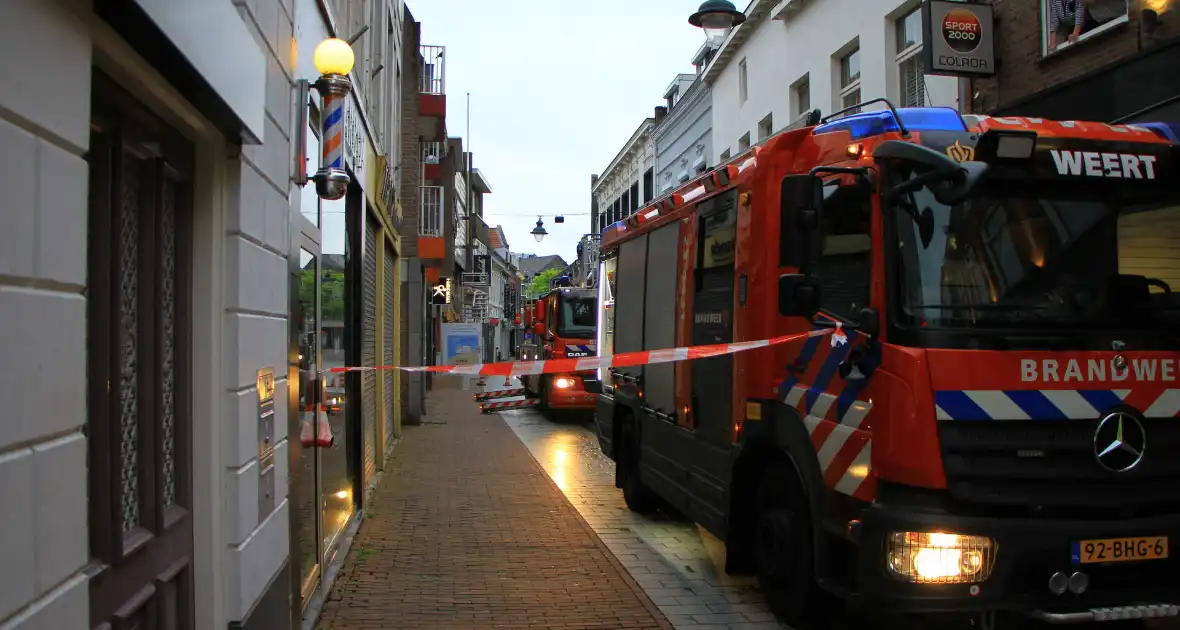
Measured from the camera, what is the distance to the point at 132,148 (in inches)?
122

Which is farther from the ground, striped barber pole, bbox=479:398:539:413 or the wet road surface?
striped barber pole, bbox=479:398:539:413

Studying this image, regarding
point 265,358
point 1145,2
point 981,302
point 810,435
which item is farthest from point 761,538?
point 1145,2

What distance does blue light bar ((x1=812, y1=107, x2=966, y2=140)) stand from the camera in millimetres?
4902

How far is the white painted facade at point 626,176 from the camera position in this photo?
35.5 meters

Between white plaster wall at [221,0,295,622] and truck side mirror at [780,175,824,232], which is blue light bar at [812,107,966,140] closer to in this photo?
truck side mirror at [780,175,824,232]

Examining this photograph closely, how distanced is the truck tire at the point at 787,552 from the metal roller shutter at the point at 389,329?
755cm

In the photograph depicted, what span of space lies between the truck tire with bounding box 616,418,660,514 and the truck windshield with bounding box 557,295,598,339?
9947 mm

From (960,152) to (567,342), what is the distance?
1491 cm

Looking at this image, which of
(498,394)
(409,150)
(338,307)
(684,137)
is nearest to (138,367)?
(338,307)

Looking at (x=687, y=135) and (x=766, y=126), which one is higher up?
(x=687, y=135)

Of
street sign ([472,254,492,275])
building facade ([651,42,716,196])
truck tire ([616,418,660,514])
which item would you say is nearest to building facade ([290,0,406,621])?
truck tire ([616,418,660,514])

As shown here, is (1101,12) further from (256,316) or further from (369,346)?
(256,316)

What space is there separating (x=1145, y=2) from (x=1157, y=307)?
619 centimetres

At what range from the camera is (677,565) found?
7.23m
